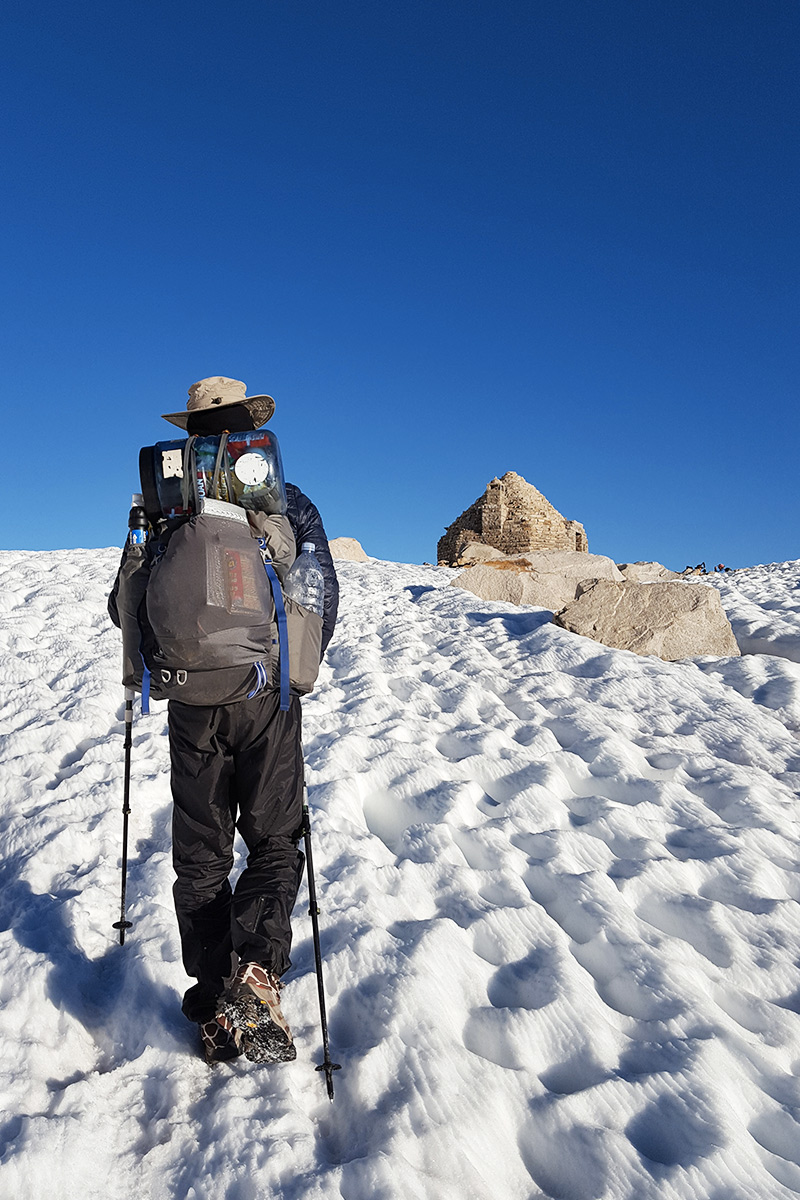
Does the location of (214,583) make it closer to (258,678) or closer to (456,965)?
(258,678)

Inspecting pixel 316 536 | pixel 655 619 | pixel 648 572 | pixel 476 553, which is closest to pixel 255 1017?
pixel 316 536

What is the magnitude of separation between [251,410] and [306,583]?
892 mm

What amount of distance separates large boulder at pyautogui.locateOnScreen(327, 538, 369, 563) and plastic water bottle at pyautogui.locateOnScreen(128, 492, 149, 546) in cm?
1567

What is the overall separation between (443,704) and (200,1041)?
3931 millimetres

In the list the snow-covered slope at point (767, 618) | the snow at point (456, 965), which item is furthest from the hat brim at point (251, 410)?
the snow-covered slope at point (767, 618)

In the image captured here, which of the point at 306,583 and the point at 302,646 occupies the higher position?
the point at 306,583

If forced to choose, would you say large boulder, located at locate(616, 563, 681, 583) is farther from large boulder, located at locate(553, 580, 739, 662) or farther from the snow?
the snow

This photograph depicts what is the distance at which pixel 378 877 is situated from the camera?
3.72 metres

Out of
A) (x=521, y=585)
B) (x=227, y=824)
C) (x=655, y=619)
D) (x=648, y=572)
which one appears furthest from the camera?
(x=648, y=572)

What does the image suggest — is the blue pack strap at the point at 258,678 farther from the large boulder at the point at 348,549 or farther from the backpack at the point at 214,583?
the large boulder at the point at 348,549

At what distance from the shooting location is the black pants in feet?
8.46

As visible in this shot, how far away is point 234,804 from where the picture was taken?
111 inches

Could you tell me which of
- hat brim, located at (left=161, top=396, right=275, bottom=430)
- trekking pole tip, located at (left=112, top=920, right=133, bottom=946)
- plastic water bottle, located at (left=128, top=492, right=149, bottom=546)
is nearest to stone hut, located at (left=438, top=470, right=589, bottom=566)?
hat brim, located at (left=161, top=396, right=275, bottom=430)

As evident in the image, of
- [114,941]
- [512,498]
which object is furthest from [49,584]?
[512,498]
